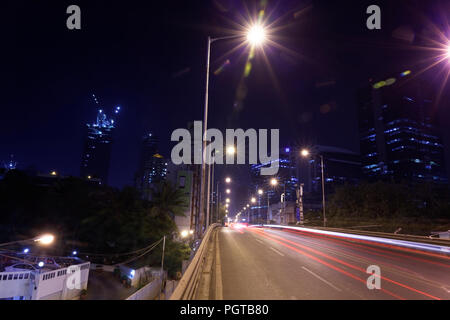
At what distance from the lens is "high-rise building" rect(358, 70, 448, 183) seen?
14438cm

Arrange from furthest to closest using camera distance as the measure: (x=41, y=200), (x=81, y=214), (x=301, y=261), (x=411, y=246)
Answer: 1. (x=41, y=200)
2. (x=81, y=214)
3. (x=411, y=246)
4. (x=301, y=261)

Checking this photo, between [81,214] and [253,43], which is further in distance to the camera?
[81,214]

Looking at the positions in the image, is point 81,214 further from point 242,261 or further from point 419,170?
point 419,170

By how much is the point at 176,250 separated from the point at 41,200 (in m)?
44.8

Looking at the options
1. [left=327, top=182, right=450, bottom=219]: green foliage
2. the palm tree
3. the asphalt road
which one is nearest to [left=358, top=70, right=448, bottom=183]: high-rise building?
[left=327, top=182, right=450, bottom=219]: green foliage

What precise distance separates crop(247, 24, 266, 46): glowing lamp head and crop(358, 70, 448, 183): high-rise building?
152123mm

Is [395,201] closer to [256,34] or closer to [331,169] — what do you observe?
[256,34]

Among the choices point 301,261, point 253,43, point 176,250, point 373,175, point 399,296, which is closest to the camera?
point 399,296

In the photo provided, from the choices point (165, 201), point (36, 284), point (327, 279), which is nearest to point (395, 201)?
point (165, 201)

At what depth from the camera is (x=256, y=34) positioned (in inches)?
535

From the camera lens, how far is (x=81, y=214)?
5425cm

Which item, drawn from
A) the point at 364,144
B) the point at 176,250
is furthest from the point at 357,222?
the point at 364,144

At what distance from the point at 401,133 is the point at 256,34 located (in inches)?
6631

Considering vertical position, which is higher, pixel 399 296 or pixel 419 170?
pixel 419 170
